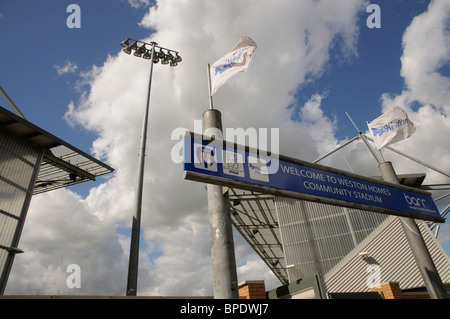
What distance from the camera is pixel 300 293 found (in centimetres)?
768

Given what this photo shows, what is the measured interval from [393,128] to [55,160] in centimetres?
1524

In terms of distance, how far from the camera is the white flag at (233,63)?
6301 mm

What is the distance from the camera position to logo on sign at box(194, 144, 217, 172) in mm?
4289

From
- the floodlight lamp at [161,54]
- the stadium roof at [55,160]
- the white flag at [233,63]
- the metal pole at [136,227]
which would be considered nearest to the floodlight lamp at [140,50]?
the floodlight lamp at [161,54]

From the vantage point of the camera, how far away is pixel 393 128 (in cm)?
1047

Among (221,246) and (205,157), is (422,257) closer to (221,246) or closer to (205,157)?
(221,246)

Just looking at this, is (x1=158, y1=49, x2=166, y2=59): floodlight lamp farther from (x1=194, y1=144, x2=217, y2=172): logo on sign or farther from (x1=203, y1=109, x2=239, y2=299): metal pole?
(x1=203, y1=109, x2=239, y2=299): metal pole

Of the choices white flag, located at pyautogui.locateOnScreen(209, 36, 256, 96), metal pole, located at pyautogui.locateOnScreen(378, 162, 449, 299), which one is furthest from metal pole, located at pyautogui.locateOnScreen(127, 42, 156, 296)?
metal pole, located at pyautogui.locateOnScreen(378, 162, 449, 299)

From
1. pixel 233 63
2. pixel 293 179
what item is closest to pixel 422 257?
pixel 293 179

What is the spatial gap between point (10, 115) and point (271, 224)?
983 inches
